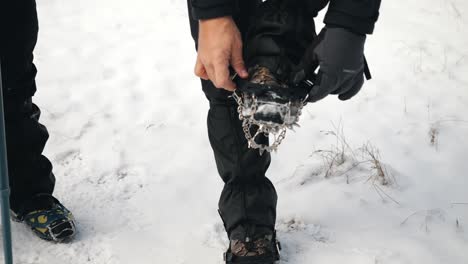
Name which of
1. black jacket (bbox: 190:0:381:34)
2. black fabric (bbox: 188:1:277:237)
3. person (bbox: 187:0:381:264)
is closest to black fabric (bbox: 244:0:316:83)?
person (bbox: 187:0:381:264)

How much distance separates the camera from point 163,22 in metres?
4.47

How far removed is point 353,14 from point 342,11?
1.3 inches

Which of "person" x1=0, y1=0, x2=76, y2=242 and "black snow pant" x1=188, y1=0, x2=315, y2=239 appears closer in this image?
"black snow pant" x1=188, y1=0, x2=315, y2=239

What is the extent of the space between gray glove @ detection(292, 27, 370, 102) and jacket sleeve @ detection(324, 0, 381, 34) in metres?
0.02

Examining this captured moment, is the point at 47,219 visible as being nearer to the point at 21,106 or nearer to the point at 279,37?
the point at 21,106

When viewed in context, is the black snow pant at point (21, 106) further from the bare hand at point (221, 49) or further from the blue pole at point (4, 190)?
the bare hand at point (221, 49)

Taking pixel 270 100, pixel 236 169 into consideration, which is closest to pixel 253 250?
pixel 236 169

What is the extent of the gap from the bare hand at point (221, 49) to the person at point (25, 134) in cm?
88

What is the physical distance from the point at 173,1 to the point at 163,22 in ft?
1.55

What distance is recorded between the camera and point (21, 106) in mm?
2129

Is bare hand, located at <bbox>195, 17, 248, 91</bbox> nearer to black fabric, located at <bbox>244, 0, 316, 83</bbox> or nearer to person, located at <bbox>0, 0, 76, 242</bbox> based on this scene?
black fabric, located at <bbox>244, 0, 316, 83</bbox>

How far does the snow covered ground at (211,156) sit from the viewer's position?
7.20 ft

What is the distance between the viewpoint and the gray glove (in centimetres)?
148

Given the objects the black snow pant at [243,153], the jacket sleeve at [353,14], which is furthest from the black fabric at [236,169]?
the jacket sleeve at [353,14]
